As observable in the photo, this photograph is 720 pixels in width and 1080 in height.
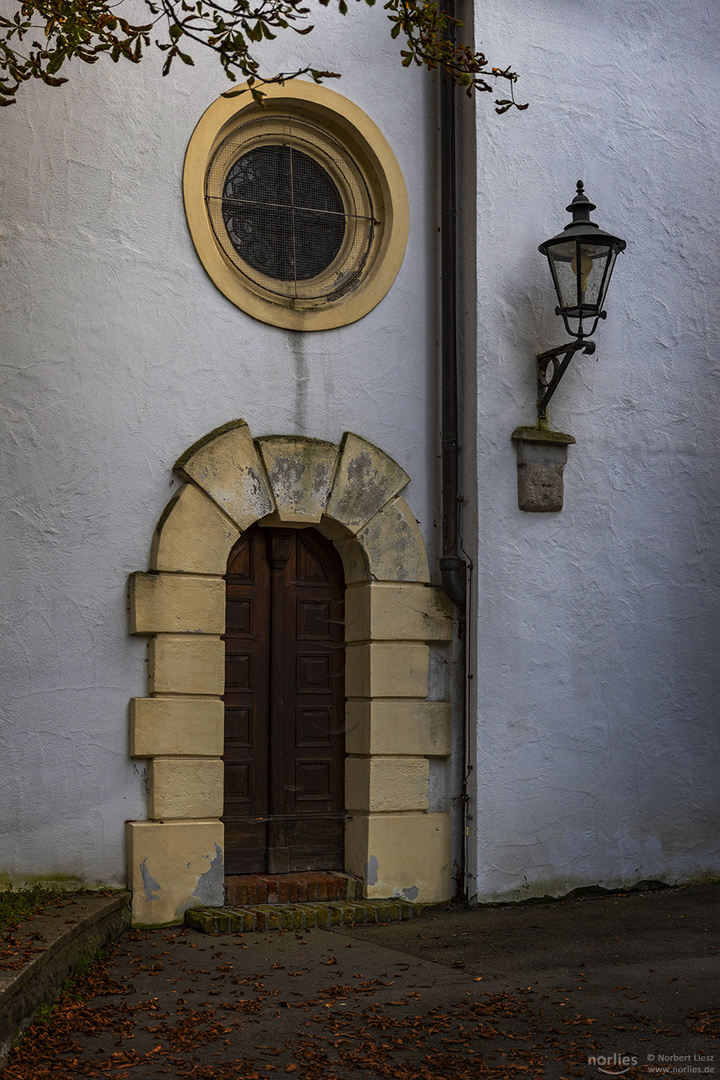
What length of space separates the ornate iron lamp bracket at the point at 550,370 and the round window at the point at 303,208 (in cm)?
108

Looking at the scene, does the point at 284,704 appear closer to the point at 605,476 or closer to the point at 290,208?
the point at 605,476

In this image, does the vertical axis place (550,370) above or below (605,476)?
above

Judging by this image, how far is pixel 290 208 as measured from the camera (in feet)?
22.8

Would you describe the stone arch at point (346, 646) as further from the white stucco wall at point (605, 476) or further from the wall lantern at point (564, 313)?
the wall lantern at point (564, 313)

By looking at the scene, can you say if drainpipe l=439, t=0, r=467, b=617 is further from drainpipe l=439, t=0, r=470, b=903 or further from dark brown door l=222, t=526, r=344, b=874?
dark brown door l=222, t=526, r=344, b=874

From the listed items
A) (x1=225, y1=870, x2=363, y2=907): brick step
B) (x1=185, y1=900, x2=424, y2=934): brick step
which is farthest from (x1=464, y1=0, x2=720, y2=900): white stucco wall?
(x1=225, y1=870, x2=363, y2=907): brick step

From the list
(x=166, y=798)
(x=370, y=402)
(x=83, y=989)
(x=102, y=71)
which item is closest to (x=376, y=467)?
(x=370, y=402)

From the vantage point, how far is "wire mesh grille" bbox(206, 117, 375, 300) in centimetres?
680

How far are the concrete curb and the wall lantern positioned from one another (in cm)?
326

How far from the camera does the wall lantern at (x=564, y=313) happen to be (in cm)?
685

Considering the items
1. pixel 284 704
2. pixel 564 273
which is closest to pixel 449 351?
pixel 564 273

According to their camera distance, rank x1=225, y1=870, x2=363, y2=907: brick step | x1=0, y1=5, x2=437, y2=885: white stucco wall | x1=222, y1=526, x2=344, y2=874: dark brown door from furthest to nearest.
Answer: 1. x1=222, y1=526, x2=344, y2=874: dark brown door
2. x1=225, y1=870, x2=363, y2=907: brick step
3. x1=0, y1=5, x2=437, y2=885: white stucco wall

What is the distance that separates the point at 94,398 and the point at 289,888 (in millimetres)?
Result: 2844

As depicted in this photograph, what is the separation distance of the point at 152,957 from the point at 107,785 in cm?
97
